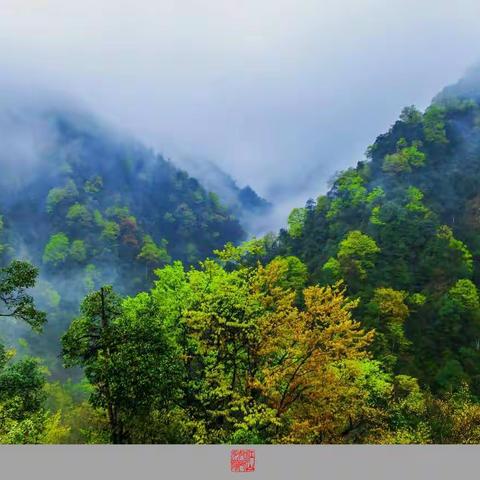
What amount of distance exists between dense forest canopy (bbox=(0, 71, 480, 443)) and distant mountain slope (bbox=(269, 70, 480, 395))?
18cm

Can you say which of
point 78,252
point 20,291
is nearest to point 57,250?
point 78,252

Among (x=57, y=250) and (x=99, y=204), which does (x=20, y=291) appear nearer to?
(x=57, y=250)

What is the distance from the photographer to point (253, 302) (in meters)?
17.9

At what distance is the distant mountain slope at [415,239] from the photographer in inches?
1383

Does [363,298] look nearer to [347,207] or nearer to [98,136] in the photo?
[347,207]

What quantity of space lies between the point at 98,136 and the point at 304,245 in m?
46.2

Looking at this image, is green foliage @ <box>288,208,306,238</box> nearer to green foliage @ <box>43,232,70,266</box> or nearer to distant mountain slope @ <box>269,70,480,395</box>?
distant mountain slope @ <box>269,70,480,395</box>

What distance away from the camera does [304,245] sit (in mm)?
54219

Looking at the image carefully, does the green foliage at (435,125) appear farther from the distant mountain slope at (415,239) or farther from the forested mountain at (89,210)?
the forested mountain at (89,210)

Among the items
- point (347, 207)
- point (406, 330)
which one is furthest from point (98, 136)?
point (406, 330)

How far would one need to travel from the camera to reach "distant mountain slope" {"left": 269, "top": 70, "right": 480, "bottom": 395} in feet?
115
